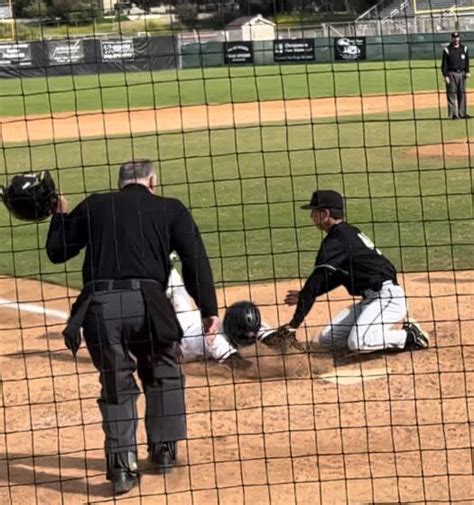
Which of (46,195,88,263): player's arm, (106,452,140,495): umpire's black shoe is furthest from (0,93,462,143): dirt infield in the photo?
(106,452,140,495): umpire's black shoe

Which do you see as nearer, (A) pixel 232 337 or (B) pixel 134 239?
(B) pixel 134 239

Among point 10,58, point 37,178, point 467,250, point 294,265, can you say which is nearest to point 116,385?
point 37,178

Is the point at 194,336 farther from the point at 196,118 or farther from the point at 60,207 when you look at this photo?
the point at 196,118

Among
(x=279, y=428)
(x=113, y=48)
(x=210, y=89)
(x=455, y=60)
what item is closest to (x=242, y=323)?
(x=279, y=428)

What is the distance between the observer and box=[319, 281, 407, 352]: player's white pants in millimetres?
7969

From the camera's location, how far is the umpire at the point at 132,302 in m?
5.98

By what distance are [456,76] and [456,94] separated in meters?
0.65

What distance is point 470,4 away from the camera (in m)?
42.6

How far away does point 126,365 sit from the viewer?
6.05m

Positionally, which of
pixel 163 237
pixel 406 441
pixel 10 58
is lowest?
pixel 406 441

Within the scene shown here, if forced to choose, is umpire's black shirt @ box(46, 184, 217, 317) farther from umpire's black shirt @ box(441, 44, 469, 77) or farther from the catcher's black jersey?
umpire's black shirt @ box(441, 44, 469, 77)

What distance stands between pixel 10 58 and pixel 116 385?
35.3 metres

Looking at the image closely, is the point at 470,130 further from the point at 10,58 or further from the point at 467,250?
the point at 10,58

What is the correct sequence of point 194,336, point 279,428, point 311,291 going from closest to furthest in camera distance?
point 279,428 → point 311,291 → point 194,336
